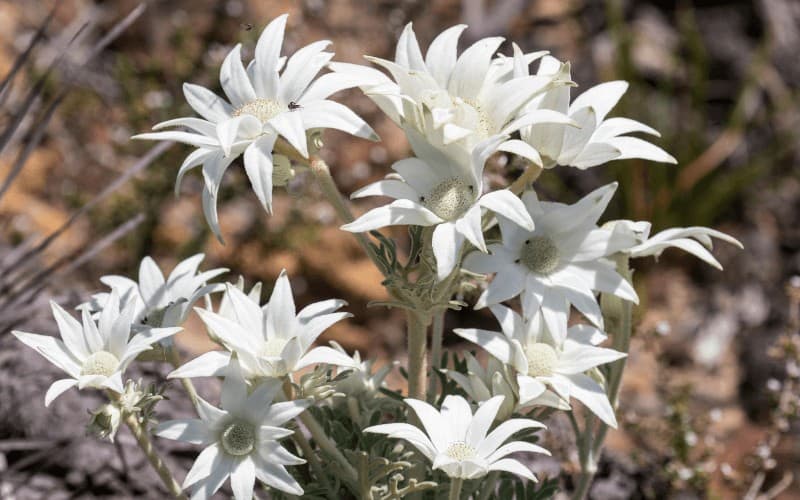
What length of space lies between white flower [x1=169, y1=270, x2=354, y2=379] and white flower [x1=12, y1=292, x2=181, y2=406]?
49 mm

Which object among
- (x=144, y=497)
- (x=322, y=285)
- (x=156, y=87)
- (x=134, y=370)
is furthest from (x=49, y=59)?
(x=144, y=497)

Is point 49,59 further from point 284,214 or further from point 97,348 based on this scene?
point 97,348

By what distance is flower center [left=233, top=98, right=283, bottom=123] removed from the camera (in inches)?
42.7

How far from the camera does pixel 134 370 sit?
76.2 inches

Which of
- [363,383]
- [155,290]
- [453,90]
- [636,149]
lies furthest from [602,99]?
[155,290]

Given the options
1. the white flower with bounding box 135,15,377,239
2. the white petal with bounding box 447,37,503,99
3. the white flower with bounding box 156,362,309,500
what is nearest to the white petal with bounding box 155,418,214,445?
the white flower with bounding box 156,362,309,500

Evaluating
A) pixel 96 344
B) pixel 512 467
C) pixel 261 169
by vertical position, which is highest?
pixel 261 169

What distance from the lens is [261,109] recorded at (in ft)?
3.58

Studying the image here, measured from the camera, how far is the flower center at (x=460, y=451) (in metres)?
1.03

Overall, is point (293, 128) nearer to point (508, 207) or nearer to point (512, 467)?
point (508, 207)

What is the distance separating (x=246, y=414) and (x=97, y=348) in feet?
0.63

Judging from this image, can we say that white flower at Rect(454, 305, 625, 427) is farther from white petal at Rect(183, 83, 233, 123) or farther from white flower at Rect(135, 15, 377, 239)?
white petal at Rect(183, 83, 233, 123)

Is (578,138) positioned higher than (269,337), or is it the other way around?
(578,138)

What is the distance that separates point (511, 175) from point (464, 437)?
4.39 ft
